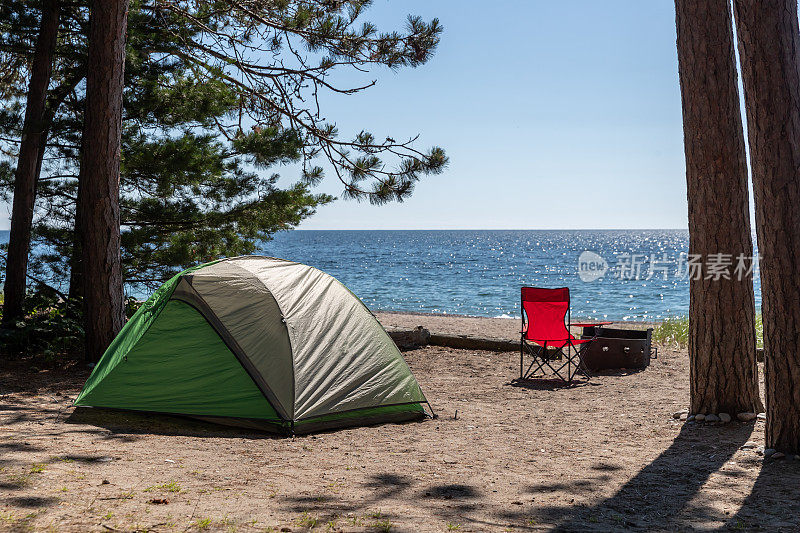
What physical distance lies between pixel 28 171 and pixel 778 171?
809 cm

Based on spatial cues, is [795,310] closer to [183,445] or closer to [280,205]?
[183,445]

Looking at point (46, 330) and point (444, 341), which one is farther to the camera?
point (444, 341)

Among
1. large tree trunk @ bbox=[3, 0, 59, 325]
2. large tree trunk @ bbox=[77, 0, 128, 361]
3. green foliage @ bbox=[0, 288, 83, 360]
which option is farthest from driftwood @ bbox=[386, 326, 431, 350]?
large tree trunk @ bbox=[3, 0, 59, 325]

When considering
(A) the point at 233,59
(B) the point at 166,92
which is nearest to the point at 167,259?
(B) the point at 166,92

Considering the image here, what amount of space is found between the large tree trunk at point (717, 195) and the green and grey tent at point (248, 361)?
94.6 inches

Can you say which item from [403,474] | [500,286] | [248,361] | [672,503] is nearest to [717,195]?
[672,503]

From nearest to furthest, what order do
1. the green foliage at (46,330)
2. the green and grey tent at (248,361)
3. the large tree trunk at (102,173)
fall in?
the green and grey tent at (248,361), the large tree trunk at (102,173), the green foliage at (46,330)

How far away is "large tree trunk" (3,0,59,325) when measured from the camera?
788 cm

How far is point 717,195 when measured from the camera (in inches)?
195

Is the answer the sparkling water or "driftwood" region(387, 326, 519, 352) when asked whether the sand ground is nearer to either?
"driftwood" region(387, 326, 519, 352)

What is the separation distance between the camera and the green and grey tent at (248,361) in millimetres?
4816

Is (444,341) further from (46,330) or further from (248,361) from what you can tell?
(46,330)

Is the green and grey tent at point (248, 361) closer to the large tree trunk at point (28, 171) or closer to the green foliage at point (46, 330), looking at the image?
the green foliage at point (46, 330)

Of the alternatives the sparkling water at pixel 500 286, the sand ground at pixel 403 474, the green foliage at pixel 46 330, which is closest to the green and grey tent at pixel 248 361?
the sand ground at pixel 403 474
